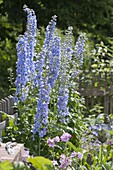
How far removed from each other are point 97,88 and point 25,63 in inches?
161

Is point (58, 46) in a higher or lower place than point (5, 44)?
lower

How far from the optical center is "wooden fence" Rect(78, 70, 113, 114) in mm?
7871

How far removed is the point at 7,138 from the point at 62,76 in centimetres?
73

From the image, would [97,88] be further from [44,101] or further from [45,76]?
[44,101]

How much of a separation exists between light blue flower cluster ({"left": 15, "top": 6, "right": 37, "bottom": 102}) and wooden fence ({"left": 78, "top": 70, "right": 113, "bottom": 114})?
3.58m

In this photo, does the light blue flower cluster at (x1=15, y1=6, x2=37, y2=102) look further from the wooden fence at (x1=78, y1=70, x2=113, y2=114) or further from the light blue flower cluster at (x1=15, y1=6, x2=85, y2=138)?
the wooden fence at (x1=78, y1=70, x2=113, y2=114)

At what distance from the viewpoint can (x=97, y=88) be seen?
26.2 feet

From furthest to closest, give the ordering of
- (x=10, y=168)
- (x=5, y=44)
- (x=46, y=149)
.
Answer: (x=5, y=44) → (x=46, y=149) → (x=10, y=168)

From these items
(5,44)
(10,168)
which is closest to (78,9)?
(5,44)

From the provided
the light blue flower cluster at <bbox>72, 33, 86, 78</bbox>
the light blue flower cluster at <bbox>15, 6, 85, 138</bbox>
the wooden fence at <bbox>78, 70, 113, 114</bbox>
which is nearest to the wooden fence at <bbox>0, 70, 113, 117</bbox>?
the wooden fence at <bbox>78, 70, 113, 114</bbox>

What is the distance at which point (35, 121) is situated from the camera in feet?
12.8

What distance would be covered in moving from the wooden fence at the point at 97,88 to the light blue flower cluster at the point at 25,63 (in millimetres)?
3581

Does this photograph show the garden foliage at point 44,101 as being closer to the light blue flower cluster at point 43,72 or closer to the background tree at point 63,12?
the light blue flower cluster at point 43,72

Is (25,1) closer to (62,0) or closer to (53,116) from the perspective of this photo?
(62,0)
